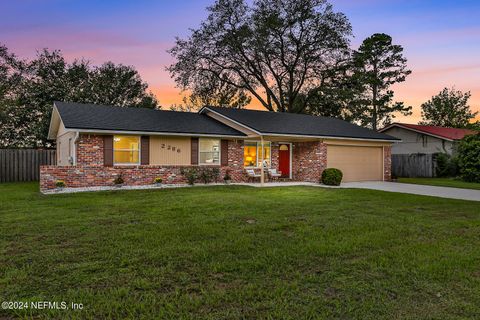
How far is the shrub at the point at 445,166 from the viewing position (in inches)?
883

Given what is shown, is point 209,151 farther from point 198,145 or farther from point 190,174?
point 190,174

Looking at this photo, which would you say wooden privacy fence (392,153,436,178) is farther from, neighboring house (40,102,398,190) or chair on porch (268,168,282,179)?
chair on porch (268,168,282,179)

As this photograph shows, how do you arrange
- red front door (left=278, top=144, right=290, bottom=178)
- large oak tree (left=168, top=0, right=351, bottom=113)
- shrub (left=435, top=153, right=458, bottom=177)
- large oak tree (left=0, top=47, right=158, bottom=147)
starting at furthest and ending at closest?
1. large oak tree (left=168, top=0, right=351, bottom=113)
2. large oak tree (left=0, top=47, right=158, bottom=147)
3. shrub (left=435, top=153, right=458, bottom=177)
4. red front door (left=278, top=144, right=290, bottom=178)

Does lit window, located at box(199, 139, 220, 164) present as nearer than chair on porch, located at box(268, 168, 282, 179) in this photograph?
Yes

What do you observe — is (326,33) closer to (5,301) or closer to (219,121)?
(219,121)

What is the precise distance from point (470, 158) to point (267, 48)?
62.9ft

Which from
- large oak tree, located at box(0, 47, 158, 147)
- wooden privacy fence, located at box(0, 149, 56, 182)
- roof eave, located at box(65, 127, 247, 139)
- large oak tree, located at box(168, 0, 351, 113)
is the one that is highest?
large oak tree, located at box(168, 0, 351, 113)

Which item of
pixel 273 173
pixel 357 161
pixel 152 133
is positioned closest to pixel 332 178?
pixel 273 173

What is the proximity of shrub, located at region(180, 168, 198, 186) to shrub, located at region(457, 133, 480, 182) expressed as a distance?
16.2m

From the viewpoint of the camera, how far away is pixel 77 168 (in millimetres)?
13273

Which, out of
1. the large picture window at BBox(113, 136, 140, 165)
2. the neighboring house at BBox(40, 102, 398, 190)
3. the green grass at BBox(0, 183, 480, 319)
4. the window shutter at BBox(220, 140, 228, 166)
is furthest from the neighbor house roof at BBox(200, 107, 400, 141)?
the green grass at BBox(0, 183, 480, 319)

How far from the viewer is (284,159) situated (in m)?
19.1

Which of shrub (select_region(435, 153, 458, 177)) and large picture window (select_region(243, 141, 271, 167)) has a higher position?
large picture window (select_region(243, 141, 271, 167))

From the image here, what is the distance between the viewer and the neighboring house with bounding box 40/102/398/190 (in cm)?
1391
